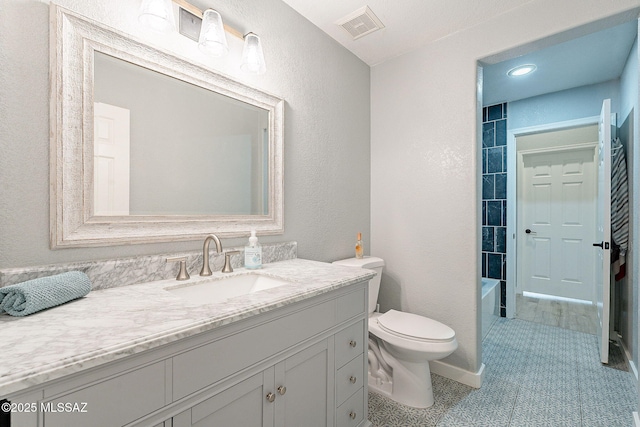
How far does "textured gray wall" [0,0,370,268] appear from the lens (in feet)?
3.09

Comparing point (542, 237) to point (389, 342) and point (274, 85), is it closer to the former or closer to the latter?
point (389, 342)

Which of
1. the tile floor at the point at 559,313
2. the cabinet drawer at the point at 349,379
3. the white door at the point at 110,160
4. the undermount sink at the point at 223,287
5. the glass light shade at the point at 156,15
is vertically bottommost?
the tile floor at the point at 559,313

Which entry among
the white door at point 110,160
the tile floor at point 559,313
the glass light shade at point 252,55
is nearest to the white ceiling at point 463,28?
the glass light shade at point 252,55

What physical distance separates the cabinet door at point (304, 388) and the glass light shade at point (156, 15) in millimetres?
1371

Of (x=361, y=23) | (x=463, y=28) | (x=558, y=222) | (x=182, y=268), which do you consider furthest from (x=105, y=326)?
(x=558, y=222)

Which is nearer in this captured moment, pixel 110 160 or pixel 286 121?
pixel 110 160

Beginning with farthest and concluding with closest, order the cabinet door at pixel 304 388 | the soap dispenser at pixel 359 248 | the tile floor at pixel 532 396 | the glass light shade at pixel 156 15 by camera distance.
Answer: the soap dispenser at pixel 359 248 < the tile floor at pixel 532 396 < the glass light shade at pixel 156 15 < the cabinet door at pixel 304 388

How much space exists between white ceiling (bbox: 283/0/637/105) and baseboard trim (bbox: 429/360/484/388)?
7.58 feet

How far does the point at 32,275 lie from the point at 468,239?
88.1 inches

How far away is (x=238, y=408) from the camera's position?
90 centimetres

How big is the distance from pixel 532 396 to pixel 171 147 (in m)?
2.53

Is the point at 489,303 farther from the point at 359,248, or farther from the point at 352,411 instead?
the point at 352,411

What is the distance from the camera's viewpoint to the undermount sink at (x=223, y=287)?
4.07ft

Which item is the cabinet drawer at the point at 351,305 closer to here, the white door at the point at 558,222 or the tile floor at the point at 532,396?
the tile floor at the point at 532,396
